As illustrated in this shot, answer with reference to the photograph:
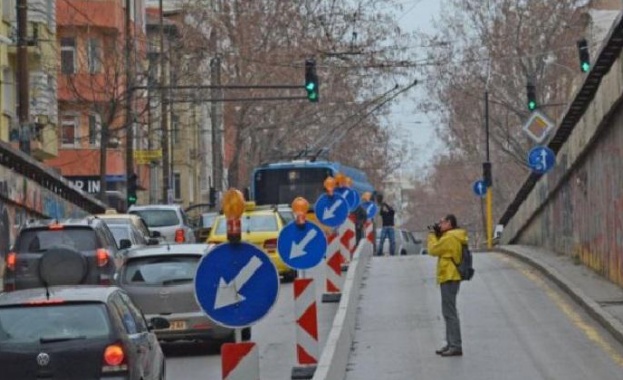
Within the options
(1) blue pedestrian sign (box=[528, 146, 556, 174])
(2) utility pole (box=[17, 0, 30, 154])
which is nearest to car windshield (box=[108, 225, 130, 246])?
(2) utility pole (box=[17, 0, 30, 154])

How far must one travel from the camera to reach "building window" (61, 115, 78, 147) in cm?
6491

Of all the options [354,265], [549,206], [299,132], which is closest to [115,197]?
[299,132]

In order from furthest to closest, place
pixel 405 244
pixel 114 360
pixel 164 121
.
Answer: pixel 405 244
pixel 164 121
pixel 114 360

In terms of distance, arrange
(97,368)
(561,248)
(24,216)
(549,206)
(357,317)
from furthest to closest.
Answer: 1. (24,216)
2. (549,206)
3. (561,248)
4. (357,317)
5. (97,368)

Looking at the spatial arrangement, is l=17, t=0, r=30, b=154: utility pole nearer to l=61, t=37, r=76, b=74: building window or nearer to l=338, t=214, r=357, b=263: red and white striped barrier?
l=338, t=214, r=357, b=263: red and white striped barrier

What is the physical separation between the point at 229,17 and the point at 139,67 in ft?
14.8

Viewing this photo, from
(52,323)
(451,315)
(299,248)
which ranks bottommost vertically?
(451,315)

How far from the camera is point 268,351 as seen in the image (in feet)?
66.4

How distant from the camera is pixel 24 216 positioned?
39.2 metres

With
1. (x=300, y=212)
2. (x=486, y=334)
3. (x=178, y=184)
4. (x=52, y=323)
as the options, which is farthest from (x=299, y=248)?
(x=178, y=184)

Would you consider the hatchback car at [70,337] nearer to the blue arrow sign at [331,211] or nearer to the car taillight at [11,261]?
the blue arrow sign at [331,211]

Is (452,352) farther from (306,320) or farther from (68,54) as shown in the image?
(68,54)

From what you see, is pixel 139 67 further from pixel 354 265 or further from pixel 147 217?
pixel 354 265

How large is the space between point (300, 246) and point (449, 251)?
2280mm
